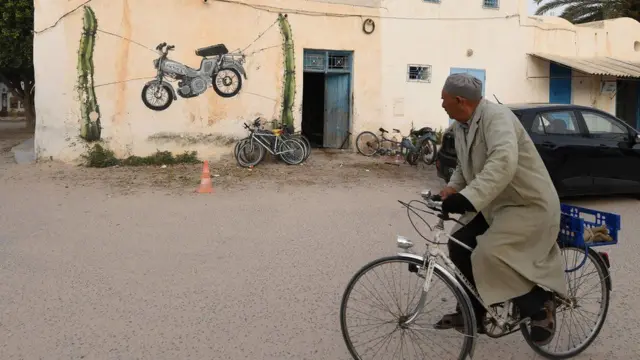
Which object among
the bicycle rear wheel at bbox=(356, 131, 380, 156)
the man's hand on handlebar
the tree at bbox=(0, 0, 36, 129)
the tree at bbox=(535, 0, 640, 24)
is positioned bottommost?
the man's hand on handlebar

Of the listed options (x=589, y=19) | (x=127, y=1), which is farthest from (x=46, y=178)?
(x=589, y=19)

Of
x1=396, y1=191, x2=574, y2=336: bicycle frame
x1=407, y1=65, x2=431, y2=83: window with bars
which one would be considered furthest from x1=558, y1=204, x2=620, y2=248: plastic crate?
x1=407, y1=65, x2=431, y2=83: window with bars

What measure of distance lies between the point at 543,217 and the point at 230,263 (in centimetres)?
324

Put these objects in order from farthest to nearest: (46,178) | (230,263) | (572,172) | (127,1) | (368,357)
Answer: (127,1) < (46,178) < (572,172) < (230,263) < (368,357)

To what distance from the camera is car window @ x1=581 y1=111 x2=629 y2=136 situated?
8414 mm

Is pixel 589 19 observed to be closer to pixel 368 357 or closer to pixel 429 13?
Answer: pixel 429 13

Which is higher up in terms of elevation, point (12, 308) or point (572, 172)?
point (572, 172)

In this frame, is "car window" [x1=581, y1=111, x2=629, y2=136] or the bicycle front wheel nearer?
the bicycle front wheel

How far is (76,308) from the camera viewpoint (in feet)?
13.7

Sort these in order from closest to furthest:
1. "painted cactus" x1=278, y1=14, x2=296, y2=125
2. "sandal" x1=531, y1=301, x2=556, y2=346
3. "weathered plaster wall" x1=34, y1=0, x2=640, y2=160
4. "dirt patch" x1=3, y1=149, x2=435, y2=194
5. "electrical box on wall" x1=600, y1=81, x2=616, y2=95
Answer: "sandal" x1=531, y1=301, x2=556, y2=346 < "dirt patch" x1=3, y1=149, x2=435, y2=194 < "weathered plaster wall" x1=34, y1=0, x2=640, y2=160 < "painted cactus" x1=278, y1=14, x2=296, y2=125 < "electrical box on wall" x1=600, y1=81, x2=616, y2=95

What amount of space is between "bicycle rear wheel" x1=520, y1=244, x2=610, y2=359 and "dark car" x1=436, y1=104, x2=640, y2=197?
15.9 ft

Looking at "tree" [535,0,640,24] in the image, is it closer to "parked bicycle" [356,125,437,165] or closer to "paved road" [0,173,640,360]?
"parked bicycle" [356,125,437,165]

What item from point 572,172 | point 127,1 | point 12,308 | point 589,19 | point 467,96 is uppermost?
point 589,19

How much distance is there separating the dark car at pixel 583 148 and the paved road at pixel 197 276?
0.49m
